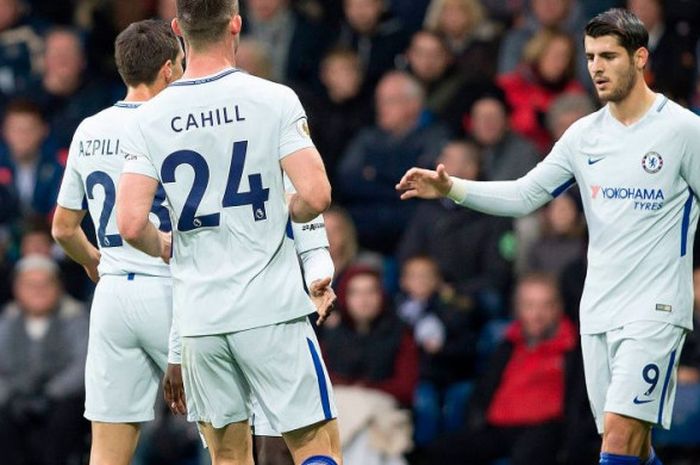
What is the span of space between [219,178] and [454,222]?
20.1ft

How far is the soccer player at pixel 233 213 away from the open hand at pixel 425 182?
3.86 ft

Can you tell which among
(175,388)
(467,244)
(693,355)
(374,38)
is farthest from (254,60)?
(175,388)

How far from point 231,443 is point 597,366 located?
192cm

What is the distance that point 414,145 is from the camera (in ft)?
41.3

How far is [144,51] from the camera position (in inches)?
287

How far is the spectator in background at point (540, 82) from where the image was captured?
12.4m

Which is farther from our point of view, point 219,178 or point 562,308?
point 562,308

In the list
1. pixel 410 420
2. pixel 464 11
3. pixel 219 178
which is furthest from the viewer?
pixel 464 11

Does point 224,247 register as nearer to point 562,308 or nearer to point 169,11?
point 562,308

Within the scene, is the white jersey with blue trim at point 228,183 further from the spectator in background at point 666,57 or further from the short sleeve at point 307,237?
the spectator in background at point 666,57

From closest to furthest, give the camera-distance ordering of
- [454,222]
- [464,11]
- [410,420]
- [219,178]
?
[219,178]
[410,420]
[454,222]
[464,11]

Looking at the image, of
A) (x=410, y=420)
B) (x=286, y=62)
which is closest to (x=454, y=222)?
(x=410, y=420)

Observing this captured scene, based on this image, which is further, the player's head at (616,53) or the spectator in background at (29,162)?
the spectator in background at (29,162)

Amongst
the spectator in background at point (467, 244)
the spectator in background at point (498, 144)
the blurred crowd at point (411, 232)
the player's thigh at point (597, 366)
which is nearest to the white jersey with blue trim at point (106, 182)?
the player's thigh at point (597, 366)
